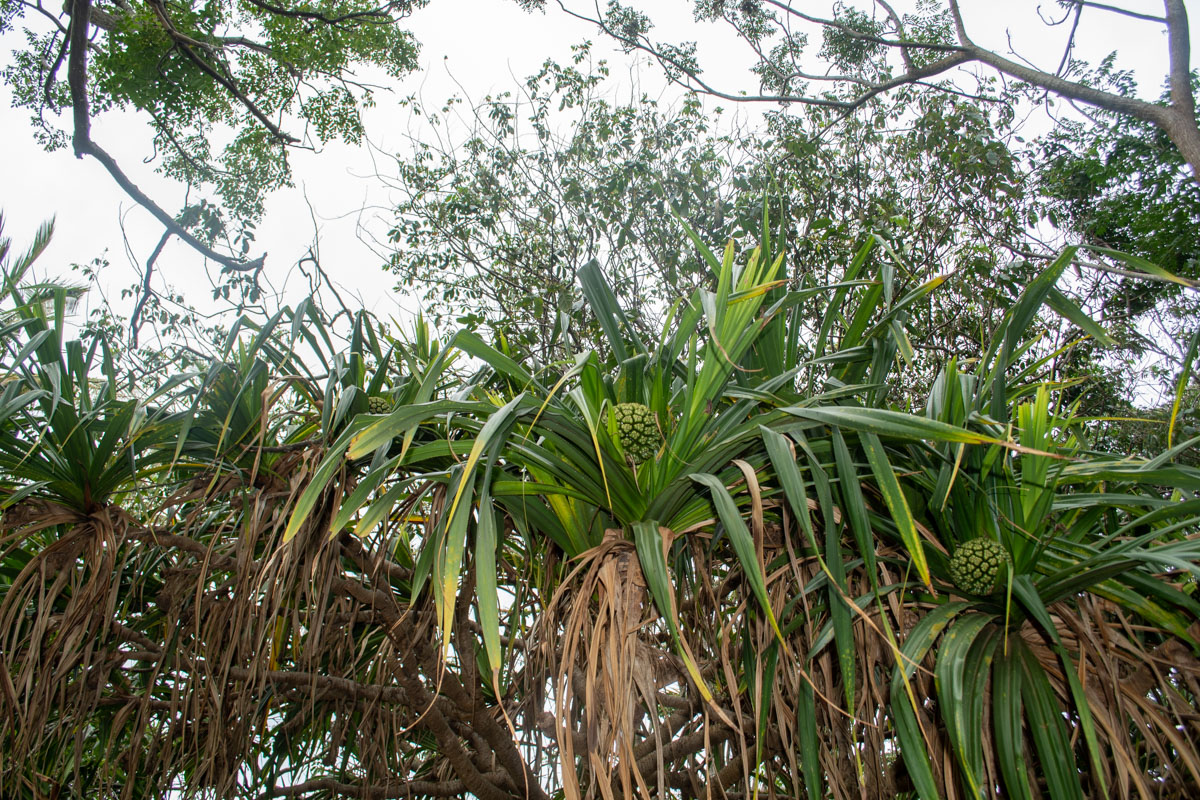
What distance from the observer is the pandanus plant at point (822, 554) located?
43.4 inches

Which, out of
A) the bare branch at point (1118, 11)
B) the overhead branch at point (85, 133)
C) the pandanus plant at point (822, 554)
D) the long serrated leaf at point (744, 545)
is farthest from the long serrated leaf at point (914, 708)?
the bare branch at point (1118, 11)

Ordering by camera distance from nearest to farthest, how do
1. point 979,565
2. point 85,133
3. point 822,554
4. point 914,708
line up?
1. point 914,708
2. point 979,565
3. point 822,554
4. point 85,133

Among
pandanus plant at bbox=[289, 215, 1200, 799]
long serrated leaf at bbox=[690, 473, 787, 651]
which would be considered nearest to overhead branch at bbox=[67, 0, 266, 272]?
pandanus plant at bbox=[289, 215, 1200, 799]

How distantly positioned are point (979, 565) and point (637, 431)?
578 millimetres

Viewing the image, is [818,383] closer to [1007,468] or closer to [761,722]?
[1007,468]

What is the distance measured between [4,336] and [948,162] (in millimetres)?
4132

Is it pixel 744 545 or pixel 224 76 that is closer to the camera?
pixel 744 545

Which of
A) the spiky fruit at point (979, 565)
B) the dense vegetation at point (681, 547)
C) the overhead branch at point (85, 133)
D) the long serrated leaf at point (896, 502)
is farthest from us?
the overhead branch at point (85, 133)

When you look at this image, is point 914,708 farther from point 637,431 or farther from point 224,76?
point 224,76

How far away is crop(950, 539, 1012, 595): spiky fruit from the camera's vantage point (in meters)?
1.23

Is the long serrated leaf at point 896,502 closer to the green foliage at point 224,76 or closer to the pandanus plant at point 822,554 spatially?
the pandanus plant at point 822,554

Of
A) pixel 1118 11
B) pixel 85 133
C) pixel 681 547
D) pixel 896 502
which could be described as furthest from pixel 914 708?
pixel 1118 11

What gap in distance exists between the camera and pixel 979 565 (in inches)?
48.6

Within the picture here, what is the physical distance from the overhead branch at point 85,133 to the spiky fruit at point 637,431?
2.66 metres
